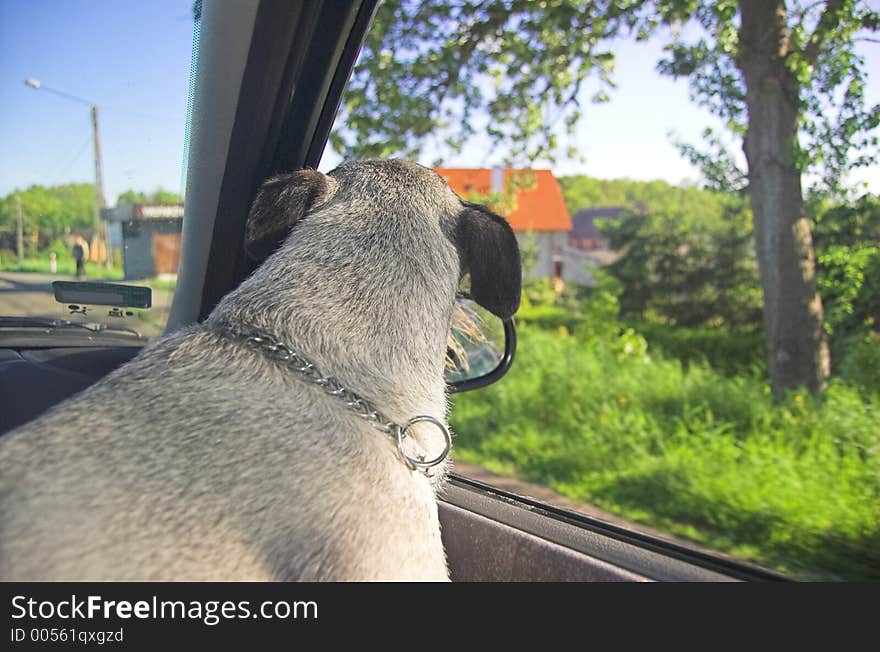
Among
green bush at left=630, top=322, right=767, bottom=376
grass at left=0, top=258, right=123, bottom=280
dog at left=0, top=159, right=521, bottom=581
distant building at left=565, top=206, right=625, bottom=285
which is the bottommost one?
green bush at left=630, top=322, right=767, bottom=376

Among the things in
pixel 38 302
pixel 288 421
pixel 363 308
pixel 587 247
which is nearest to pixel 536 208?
pixel 587 247

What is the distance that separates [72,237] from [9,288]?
0.27m

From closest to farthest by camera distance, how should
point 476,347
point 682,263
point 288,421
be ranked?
1. point 288,421
2. point 476,347
3. point 682,263

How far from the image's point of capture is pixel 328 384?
1898 mm

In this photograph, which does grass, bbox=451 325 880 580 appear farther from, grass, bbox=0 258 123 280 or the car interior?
grass, bbox=0 258 123 280

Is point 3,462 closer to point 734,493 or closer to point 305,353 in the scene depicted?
point 305,353

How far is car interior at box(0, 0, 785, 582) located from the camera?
2.09 metres

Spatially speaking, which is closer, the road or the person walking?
the road

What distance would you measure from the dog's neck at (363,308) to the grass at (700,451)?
318 centimetres

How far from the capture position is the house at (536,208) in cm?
1012

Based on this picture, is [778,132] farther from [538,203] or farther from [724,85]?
[538,203]

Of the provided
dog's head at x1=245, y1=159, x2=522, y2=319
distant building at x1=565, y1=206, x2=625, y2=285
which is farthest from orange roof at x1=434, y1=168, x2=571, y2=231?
dog's head at x1=245, y1=159, x2=522, y2=319

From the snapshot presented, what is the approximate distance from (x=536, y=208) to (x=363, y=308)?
1080 cm

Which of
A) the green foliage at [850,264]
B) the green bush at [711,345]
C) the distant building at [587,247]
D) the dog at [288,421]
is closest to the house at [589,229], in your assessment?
the distant building at [587,247]
